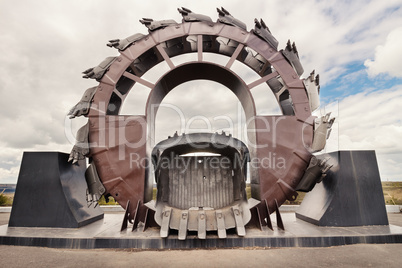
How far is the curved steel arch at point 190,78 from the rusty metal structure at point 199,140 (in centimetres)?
3

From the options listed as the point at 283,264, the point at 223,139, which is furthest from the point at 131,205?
the point at 283,264

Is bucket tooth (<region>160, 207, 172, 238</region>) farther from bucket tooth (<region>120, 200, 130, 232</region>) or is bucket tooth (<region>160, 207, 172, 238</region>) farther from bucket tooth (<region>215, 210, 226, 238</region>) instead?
bucket tooth (<region>215, 210, 226, 238</region>)

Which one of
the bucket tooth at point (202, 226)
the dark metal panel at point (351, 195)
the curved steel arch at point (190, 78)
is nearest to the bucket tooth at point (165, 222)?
the bucket tooth at point (202, 226)

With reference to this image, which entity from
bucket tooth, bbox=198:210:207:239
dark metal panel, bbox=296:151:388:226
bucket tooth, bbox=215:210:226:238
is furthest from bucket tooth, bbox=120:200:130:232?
dark metal panel, bbox=296:151:388:226

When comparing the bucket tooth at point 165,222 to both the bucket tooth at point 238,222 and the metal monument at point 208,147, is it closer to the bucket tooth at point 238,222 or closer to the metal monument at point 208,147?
the metal monument at point 208,147

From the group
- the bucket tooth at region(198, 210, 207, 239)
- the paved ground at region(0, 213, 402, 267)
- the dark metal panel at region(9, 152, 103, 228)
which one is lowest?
the paved ground at region(0, 213, 402, 267)

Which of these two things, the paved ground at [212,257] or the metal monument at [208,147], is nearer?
the paved ground at [212,257]

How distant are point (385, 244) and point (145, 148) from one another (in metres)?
6.71

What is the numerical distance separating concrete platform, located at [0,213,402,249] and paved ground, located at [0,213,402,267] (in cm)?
20

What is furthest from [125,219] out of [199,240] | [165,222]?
[199,240]

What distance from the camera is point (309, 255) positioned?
15.6 ft

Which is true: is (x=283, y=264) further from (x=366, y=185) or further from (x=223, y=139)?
(x=366, y=185)

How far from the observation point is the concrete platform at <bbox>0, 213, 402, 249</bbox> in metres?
5.36

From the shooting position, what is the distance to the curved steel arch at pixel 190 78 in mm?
6586
